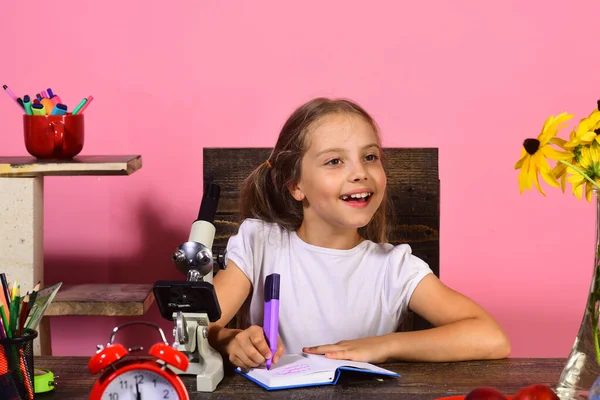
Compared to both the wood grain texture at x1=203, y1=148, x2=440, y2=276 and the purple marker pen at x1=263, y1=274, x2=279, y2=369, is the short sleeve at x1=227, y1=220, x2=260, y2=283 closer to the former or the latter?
the wood grain texture at x1=203, y1=148, x2=440, y2=276

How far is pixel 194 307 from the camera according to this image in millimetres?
1267

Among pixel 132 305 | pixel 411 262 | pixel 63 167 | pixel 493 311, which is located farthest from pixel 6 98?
pixel 493 311

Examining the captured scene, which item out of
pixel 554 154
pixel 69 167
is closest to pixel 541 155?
pixel 554 154

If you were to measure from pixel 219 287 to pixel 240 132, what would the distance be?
780 millimetres

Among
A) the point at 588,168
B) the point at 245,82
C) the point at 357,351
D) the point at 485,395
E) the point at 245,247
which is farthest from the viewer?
the point at 245,82

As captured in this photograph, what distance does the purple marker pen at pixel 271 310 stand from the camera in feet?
4.25

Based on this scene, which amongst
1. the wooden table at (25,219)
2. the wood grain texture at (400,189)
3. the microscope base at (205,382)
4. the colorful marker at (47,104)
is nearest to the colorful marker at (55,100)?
the colorful marker at (47,104)

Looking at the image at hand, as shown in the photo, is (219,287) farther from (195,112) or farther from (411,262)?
(195,112)

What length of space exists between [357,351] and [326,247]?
46 cm

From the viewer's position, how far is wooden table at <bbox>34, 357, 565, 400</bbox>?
1228mm

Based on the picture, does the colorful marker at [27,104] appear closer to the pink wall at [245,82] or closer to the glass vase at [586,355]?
the pink wall at [245,82]

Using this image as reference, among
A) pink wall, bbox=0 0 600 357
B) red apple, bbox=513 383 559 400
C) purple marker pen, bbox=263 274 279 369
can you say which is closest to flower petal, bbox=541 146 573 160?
red apple, bbox=513 383 559 400

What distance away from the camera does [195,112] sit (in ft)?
8.03

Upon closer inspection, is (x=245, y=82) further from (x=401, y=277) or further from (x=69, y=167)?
(x=401, y=277)
